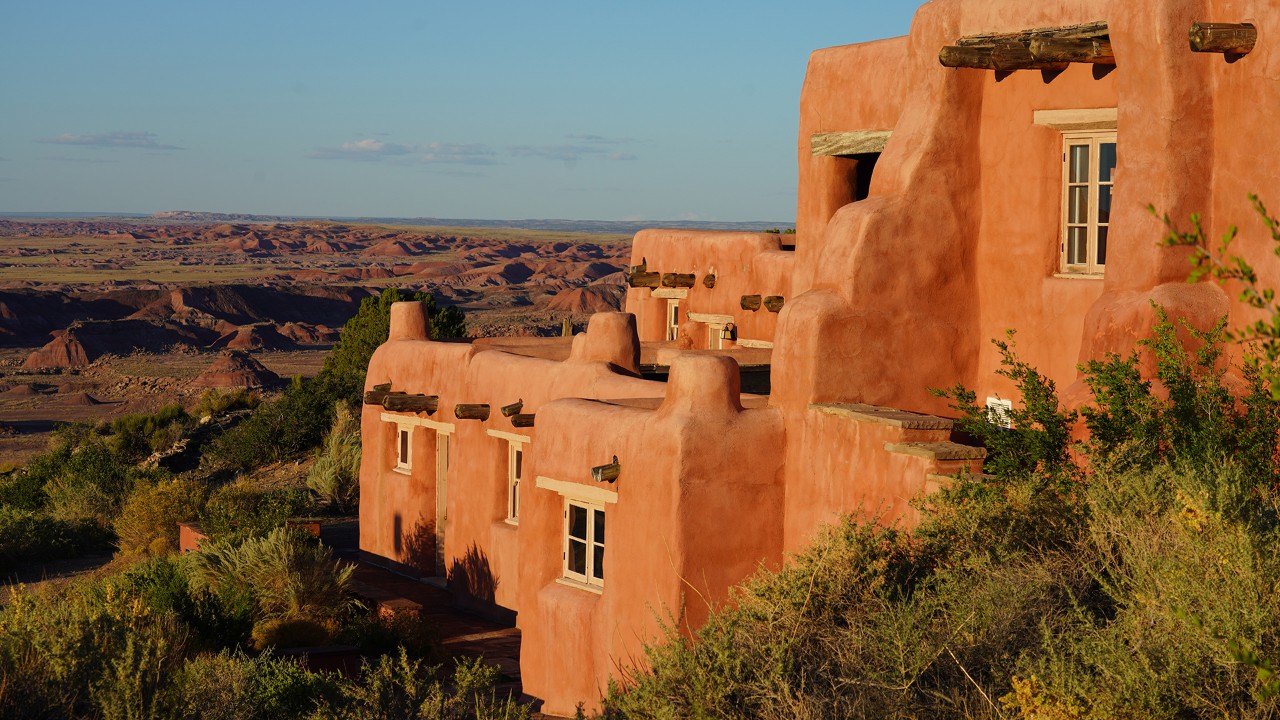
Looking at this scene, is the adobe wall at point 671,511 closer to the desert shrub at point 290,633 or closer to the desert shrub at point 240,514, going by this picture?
the desert shrub at point 290,633

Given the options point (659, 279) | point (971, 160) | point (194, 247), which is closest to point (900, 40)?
point (971, 160)

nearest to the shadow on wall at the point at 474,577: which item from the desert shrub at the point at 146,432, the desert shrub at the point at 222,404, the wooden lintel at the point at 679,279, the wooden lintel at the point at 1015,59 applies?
the wooden lintel at the point at 679,279

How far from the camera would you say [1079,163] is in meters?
13.1

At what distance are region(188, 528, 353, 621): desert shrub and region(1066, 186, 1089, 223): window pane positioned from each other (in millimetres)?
9092

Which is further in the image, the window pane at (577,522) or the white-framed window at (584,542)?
the window pane at (577,522)

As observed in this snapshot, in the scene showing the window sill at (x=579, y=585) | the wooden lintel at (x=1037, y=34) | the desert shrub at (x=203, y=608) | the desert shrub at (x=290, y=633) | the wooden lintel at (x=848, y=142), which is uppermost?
the wooden lintel at (x=1037, y=34)

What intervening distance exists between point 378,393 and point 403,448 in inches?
37.3

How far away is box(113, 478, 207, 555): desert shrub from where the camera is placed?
23203mm

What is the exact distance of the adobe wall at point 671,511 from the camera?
1240cm

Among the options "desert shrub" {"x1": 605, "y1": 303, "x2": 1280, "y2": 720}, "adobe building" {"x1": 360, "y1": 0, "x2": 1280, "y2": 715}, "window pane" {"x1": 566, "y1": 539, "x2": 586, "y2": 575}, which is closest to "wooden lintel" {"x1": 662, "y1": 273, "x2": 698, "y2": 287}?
"adobe building" {"x1": 360, "y1": 0, "x2": 1280, "y2": 715}

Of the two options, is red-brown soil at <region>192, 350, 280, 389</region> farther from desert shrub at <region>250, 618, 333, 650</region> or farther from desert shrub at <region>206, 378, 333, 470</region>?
desert shrub at <region>250, 618, 333, 650</region>

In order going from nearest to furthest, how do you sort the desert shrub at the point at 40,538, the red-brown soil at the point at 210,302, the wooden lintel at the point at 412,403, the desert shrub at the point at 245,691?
the desert shrub at the point at 245,691 < the wooden lintel at the point at 412,403 < the desert shrub at the point at 40,538 < the red-brown soil at the point at 210,302

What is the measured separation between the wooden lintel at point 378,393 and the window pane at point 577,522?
6.73 metres

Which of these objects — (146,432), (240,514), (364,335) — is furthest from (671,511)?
(146,432)
